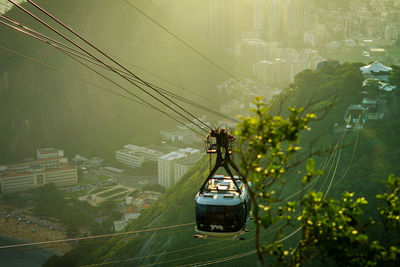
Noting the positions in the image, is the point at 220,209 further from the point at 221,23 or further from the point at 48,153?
the point at 221,23

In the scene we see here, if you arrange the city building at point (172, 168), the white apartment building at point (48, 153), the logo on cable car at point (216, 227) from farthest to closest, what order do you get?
→ the white apartment building at point (48, 153)
the city building at point (172, 168)
the logo on cable car at point (216, 227)

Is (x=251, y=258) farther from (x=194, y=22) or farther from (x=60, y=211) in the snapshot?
(x=194, y=22)

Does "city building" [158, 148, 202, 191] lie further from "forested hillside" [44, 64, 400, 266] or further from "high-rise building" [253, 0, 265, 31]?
"high-rise building" [253, 0, 265, 31]

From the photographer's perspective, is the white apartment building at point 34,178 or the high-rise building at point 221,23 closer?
the white apartment building at point 34,178

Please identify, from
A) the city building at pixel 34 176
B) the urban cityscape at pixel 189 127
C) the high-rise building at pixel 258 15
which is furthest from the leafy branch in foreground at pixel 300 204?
the high-rise building at pixel 258 15

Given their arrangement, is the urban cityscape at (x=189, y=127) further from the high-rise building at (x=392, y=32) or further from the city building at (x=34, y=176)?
the high-rise building at (x=392, y=32)

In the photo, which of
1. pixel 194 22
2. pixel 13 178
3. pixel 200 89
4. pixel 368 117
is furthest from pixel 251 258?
pixel 194 22

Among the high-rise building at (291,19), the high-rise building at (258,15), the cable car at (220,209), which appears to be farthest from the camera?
the high-rise building at (258,15)
